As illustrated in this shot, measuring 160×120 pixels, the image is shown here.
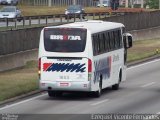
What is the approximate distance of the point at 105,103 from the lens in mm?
28188

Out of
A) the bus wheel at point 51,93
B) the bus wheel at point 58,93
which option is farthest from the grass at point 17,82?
the bus wheel at point 58,93

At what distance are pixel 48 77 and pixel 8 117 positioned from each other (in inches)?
225

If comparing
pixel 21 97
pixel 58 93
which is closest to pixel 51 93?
pixel 58 93

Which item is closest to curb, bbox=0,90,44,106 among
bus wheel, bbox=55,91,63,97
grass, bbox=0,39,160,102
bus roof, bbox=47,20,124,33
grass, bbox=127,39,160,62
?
grass, bbox=0,39,160,102

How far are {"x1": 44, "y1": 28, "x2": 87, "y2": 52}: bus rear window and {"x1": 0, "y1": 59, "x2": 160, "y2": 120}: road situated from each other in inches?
74.8

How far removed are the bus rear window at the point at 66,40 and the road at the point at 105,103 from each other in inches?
74.8

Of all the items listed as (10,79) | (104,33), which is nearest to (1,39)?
(10,79)

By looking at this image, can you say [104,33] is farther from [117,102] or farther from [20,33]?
[20,33]

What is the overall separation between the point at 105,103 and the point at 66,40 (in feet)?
9.62

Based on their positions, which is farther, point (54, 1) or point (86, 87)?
point (54, 1)

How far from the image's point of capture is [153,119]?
23312 millimetres

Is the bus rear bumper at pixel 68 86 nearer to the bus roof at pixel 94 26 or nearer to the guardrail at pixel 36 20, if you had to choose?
the bus roof at pixel 94 26

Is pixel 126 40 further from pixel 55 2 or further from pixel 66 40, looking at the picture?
pixel 55 2

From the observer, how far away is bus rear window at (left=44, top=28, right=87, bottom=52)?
29.4 m
